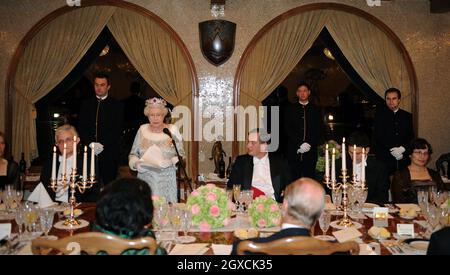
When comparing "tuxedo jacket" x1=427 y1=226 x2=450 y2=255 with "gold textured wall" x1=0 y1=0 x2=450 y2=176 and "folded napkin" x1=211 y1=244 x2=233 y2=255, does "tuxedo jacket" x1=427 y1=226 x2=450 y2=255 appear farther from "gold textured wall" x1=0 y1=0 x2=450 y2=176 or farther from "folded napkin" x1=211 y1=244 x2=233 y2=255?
"gold textured wall" x1=0 y1=0 x2=450 y2=176

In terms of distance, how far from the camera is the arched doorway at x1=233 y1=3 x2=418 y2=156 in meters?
5.98

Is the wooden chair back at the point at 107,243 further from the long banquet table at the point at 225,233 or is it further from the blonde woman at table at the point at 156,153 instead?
the blonde woman at table at the point at 156,153

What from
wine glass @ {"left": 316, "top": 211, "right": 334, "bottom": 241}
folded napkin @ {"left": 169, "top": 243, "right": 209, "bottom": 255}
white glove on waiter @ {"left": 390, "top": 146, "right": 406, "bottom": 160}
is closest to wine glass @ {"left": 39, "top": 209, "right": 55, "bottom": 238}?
folded napkin @ {"left": 169, "top": 243, "right": 209, "bottom": 255}

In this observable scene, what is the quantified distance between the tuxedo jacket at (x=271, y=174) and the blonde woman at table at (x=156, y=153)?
540 millimetres

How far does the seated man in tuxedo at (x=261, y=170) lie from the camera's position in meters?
3.73

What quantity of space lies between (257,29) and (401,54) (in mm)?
2055

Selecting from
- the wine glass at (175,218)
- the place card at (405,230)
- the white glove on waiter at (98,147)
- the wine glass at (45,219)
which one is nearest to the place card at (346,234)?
the place card at (405,230)

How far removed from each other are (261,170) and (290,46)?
112 inches

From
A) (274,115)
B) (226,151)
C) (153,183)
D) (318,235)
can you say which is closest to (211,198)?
(318,235)

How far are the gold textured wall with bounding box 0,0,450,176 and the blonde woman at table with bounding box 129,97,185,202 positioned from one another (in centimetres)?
205

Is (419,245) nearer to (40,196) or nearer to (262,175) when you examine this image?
(262,175)
